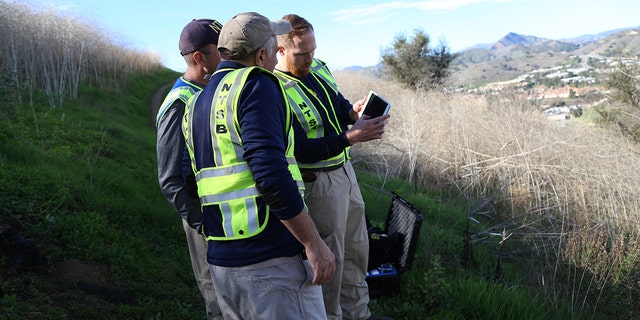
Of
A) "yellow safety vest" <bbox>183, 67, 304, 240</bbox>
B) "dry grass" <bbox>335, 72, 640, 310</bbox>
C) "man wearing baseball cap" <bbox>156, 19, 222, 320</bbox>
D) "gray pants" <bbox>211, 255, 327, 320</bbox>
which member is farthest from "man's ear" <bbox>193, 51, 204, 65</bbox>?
"dry grass" <bbox>335, 72, 640, 310</bbox>

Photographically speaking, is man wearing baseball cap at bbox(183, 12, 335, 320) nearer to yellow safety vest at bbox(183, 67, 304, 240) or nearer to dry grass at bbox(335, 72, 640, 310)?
yellow safety vest at bbox(183, 67, 304, 240)

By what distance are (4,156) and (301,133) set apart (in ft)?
15.4

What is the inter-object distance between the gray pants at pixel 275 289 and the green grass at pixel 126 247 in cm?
210

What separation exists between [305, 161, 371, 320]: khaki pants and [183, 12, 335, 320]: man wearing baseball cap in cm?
108

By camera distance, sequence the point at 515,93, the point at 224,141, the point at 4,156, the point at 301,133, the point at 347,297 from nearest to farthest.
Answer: the point at 224,141, the point at 301,133, the point at 347,297, the point at 4,156, the point at 515,93

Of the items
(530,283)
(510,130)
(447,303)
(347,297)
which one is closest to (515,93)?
(510,130)

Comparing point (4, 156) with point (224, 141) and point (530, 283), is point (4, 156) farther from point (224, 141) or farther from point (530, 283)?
point (530, 283)

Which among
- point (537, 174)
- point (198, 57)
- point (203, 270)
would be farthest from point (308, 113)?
point (537, 174)

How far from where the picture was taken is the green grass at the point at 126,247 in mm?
4035

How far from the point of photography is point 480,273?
5172 millimetres

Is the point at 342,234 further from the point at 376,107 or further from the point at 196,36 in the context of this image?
the point at 196,36

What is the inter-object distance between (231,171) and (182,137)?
97 centimetres

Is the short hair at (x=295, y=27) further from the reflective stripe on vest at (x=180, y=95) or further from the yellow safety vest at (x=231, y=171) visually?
the yellow safety vest at (x=231, y=171)

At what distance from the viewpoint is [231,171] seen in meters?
1.99
